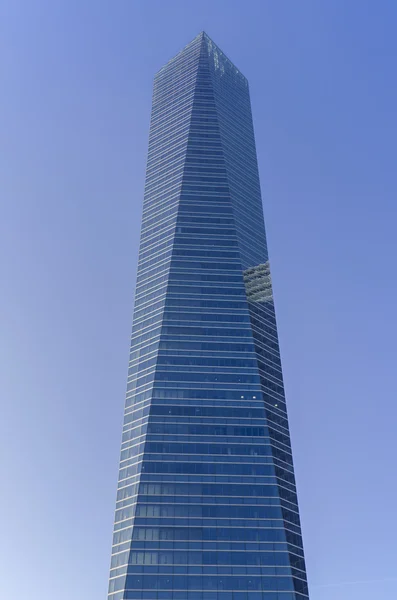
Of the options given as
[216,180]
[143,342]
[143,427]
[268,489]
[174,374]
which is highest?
[216,180]

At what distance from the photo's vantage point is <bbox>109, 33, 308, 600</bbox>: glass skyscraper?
5212 inches

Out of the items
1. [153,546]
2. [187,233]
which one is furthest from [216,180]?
[153,546]

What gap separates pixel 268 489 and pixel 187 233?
78.0 meters

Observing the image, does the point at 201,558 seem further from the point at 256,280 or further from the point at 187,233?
the point at 187,233

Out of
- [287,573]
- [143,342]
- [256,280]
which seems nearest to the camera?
[287,573]

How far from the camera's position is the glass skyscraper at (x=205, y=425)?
132375 mm

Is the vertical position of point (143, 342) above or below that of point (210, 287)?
below

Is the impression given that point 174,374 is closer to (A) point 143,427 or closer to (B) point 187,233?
(A) point 143,427

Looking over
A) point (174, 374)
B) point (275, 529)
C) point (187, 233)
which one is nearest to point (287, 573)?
point (275, 529)

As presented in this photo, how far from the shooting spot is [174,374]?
159 m

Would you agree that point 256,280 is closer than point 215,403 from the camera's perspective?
No

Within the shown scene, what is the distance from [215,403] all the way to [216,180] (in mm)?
75127

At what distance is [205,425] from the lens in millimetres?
151250

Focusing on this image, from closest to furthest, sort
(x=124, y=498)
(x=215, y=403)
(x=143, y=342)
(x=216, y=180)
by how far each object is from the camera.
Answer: (x=124, y=498) < (x=215, y=403) < (x=143, y=342) < (x=216, y=180)
